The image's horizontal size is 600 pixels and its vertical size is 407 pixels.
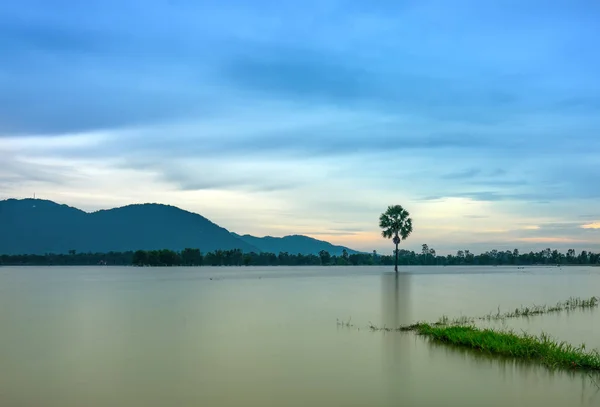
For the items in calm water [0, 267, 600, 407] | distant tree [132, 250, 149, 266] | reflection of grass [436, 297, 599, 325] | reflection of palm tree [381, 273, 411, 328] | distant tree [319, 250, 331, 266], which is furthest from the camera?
distant tree [319, 250, 331, 266]

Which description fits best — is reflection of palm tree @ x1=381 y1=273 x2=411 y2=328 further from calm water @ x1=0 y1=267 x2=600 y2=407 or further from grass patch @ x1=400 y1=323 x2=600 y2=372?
Result: grass patch @ x1=400 y1=323 x2=600 y2=372

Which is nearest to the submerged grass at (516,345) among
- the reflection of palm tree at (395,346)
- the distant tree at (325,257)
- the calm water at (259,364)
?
the calm water at (259,364)

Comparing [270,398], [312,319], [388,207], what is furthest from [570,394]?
[388,207]

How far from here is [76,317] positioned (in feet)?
94.9

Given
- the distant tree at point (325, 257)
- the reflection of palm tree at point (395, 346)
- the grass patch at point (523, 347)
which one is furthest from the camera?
the distant tree at point (325, 257)

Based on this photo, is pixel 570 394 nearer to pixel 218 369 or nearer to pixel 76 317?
pixel 218 369

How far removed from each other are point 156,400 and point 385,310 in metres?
20.9

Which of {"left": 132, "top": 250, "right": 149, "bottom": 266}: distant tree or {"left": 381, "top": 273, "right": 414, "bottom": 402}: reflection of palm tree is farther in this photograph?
{"left": 132, "top": 250, "right": 149, "bottom": 266}: distant tree

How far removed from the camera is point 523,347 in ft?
54.2

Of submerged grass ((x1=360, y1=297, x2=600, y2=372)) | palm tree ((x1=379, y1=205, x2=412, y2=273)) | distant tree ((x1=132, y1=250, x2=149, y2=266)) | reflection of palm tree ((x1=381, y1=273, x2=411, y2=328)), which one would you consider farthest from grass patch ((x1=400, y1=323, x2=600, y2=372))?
distant tree ((x1=132, y1=250, x2=149, y2=266))

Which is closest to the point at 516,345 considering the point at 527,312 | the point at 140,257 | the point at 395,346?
the point at 395,346

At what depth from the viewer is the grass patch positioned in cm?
1496

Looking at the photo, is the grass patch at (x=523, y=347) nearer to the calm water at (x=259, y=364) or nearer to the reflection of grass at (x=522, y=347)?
the reflection of grass at (x=522, y=347)

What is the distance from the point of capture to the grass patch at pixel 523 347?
14961 mm
